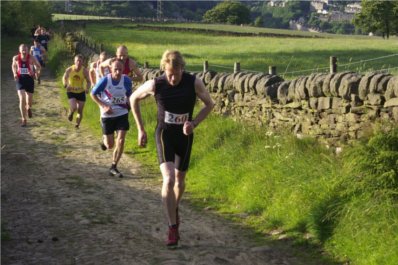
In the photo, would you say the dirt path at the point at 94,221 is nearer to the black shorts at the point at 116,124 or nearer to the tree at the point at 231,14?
the black shorts at the point at 116,124

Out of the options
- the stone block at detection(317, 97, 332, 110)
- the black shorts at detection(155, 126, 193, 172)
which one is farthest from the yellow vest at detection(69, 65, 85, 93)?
→ the black shorts at detection(155, 126, 193, 172)

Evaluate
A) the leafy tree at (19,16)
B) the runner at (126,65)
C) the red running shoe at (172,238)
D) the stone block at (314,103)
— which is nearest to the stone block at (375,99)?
the stone block at (314,103)

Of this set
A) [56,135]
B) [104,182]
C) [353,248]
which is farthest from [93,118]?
[353,248]

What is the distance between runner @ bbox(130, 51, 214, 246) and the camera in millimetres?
6918

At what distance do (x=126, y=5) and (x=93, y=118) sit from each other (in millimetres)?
155368

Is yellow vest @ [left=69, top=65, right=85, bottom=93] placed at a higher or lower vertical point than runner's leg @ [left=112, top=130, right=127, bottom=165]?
higher

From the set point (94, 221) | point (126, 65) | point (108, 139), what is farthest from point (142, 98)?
point (126, 65)

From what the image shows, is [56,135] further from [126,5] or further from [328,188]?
[126,5]

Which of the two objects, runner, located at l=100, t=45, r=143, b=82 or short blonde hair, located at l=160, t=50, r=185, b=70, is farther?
runner, located at l=100, t=45, r=143, b=82

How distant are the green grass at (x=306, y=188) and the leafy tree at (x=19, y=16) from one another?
133 ft

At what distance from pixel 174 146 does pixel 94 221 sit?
1477 millimetres

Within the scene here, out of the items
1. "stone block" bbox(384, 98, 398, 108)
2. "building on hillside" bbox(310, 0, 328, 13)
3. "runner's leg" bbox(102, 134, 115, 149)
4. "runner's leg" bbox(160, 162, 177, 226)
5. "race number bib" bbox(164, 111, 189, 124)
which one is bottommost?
"runner's leg" bbox(102, 134, 115, 149)

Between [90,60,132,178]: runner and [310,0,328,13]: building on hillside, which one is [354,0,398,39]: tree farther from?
[310,0,328,13]: building on hillside

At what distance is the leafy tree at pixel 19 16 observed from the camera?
48.2 metres
